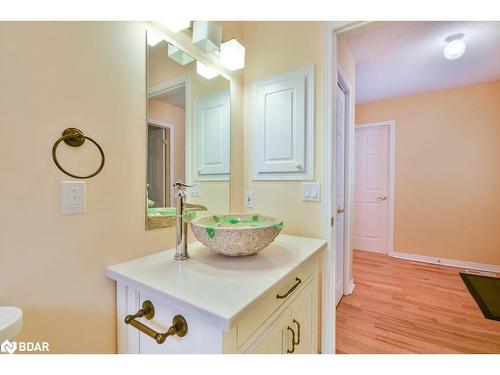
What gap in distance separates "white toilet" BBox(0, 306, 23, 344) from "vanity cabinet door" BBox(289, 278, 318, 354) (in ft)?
2.75

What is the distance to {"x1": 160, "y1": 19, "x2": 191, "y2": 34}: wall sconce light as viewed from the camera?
3.58 feet

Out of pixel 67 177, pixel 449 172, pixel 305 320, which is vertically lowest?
pixel 305 320

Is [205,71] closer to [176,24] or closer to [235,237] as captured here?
[176,24]

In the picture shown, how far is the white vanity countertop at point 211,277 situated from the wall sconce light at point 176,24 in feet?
3.39

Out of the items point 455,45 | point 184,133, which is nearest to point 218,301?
point 184,133

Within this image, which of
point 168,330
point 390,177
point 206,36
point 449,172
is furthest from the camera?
point 390,177

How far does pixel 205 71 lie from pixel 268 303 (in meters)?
1.24

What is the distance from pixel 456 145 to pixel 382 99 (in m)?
1.10

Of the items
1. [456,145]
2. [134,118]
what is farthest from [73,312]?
[456,145]

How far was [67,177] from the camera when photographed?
0.79 m

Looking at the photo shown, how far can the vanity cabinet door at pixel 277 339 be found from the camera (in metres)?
0.76

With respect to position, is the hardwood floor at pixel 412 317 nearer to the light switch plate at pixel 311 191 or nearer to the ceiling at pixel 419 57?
the light switch plate at pixel 311 191

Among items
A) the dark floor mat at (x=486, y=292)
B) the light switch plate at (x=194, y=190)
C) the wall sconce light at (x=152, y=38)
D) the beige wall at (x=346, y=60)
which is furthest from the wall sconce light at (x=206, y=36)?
the dark floor mat at (x=486, y=292)
